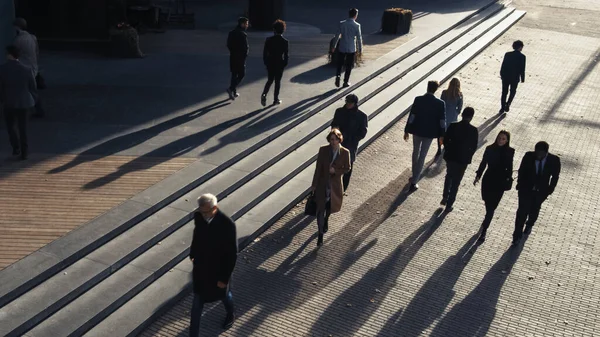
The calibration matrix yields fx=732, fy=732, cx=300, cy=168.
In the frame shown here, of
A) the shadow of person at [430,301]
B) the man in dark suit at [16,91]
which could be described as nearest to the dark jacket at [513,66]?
the shadow of person at [430,301]

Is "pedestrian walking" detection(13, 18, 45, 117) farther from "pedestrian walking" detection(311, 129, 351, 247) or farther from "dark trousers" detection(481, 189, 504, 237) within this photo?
"dark trousers" detection(481, 189, 504, 237)

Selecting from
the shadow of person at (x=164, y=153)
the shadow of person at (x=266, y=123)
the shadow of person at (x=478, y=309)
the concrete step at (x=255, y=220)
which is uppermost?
the shadow of person at (x=266, y=123)

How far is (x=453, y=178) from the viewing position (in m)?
11.4

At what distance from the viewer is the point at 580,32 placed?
27969 mm

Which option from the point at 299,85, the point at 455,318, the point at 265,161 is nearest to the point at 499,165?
the point at 455,318

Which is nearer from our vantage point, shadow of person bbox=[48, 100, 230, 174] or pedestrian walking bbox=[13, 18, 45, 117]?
shadow of person bbox=[48, 100, 230, 174]

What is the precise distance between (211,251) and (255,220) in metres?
3.45

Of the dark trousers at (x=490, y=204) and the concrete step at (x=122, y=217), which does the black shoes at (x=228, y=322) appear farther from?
the dark trousers at (x=490, y=204)

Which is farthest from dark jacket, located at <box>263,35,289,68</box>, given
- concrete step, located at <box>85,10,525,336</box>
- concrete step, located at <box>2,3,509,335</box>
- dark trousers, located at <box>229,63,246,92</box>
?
concrete step, located at <box>85,10,525,336</box>

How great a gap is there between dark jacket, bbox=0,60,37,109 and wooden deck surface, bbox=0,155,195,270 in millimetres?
912

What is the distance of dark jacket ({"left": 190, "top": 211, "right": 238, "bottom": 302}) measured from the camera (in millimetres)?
7293

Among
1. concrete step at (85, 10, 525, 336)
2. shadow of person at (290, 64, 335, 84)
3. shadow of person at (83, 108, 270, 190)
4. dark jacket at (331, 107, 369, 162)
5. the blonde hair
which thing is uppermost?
the blonde hair

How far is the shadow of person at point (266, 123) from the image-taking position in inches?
503

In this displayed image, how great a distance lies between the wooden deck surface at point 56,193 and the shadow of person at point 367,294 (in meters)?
3.45
